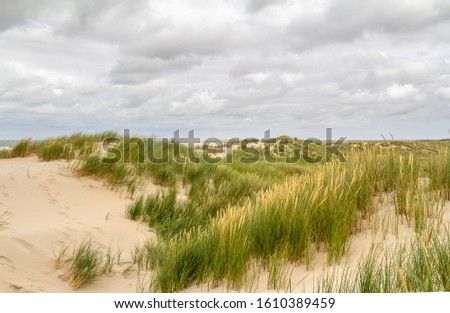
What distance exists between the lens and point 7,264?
13.6 ft

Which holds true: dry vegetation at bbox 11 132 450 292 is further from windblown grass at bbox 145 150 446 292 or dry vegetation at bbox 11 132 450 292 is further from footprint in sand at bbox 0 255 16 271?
footprint in sand at bbox 0 255 16 271

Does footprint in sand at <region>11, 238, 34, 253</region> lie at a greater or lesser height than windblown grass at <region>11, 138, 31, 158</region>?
lesser

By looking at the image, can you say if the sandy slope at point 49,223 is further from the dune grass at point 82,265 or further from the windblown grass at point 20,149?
the windblown grass at point 20,149

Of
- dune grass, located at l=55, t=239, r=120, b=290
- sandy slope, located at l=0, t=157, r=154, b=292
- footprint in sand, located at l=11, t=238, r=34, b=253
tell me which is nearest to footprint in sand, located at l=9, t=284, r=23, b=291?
sandy slope, located at l=0, t=157, r=154, b=292

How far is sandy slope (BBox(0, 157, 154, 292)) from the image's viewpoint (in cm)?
422

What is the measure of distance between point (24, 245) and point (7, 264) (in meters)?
0.72

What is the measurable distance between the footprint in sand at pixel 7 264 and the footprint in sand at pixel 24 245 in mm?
490

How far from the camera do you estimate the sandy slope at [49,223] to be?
166 inches

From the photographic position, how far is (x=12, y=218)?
6285 millimetres

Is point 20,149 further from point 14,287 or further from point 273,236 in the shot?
point 273,236

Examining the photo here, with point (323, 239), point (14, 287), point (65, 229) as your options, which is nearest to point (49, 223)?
point (65, 229)

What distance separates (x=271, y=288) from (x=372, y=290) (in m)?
0.98
